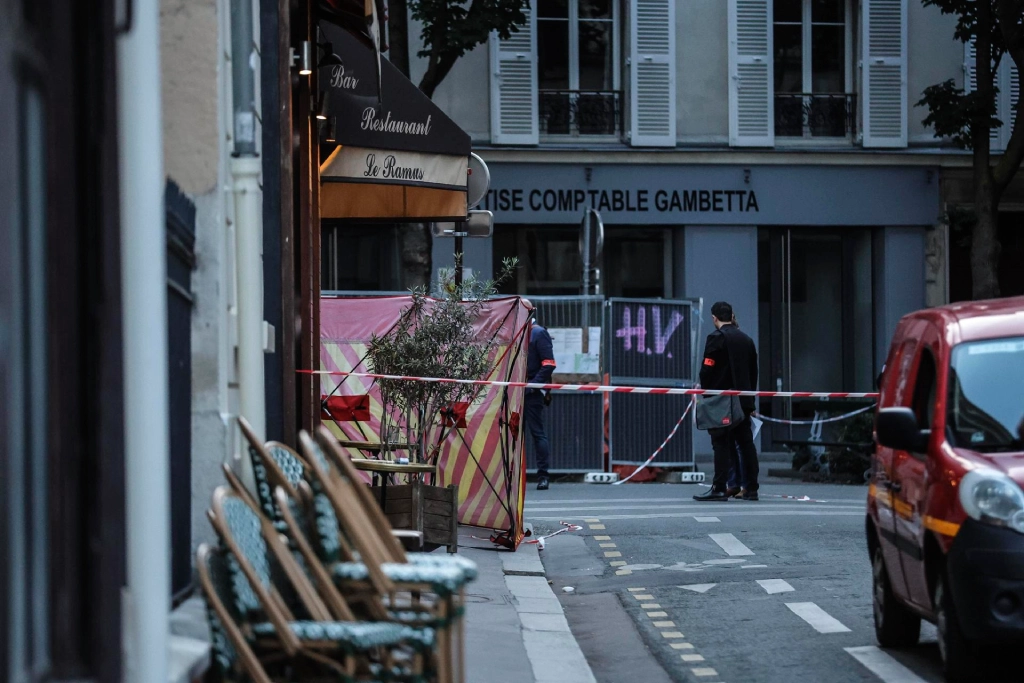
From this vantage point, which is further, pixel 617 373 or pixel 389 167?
pixel 617 373

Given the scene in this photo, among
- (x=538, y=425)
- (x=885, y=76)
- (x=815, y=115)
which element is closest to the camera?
(x=538, y=425)

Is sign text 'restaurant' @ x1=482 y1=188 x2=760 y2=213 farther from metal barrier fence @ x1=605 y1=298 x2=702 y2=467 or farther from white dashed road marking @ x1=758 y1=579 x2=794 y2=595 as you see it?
white dashed road marking @ x1=758 y1=579 x2=794 y2=595

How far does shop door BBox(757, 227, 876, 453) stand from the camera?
25531mm

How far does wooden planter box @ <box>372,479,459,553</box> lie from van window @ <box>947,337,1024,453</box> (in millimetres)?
4086

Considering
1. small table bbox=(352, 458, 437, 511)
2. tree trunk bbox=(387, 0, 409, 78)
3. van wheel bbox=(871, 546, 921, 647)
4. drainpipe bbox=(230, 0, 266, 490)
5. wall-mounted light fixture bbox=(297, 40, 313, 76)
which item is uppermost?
tree trunk bbox=(387, 0, 409, 78)

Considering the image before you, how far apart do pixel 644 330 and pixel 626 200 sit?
6.16 metres

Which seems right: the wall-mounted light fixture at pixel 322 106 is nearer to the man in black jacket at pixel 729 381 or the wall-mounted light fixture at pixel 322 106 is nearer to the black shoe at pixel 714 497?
the man in black jacket at pixel 729 381

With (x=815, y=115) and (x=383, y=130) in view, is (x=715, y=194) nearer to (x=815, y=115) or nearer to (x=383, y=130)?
(x=815, y=115)

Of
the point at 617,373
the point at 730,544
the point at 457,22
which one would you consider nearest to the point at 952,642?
the point at 730,544

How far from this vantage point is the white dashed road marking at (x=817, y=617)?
8.57 m

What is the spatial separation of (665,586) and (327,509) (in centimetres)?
578

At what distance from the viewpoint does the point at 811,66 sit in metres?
25.4

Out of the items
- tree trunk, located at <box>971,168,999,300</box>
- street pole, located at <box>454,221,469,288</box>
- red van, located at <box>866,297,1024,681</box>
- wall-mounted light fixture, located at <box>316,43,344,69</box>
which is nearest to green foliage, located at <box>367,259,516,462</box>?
street pole, located at <box>454,221,469,288</box>

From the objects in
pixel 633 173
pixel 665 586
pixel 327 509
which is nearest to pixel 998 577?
pixel 327 509
